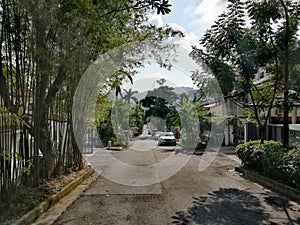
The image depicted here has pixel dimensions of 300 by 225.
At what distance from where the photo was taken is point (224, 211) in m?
5.56

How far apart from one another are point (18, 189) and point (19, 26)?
288cm

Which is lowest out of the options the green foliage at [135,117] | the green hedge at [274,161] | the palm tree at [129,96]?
the green hedge at [274,161]

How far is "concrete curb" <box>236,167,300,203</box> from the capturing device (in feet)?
21.5

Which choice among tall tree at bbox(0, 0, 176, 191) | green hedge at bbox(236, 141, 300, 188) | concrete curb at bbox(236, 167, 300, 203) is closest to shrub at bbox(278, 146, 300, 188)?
green hedge at bbox(236, 141, 300, 188)

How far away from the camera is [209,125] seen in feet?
71.6

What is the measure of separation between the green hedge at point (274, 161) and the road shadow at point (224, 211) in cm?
96

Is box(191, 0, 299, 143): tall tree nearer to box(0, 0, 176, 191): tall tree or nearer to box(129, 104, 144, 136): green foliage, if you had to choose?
box(0, 0, 176, 191): tall tree

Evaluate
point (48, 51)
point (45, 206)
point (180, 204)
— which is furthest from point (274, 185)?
point (48, 51)

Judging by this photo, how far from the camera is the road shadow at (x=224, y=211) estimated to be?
16.4 ft

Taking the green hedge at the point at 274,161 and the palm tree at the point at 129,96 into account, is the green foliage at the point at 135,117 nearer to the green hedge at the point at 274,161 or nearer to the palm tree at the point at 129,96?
the palm tree at the point at 129,96

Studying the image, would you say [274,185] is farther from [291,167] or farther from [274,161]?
[291,167]

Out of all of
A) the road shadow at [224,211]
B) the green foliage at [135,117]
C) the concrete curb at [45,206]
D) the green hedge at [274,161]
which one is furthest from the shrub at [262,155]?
the green foliage at [135,117]

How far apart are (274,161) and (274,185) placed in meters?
0.67

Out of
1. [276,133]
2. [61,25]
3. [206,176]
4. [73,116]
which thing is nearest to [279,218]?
[206,176]
